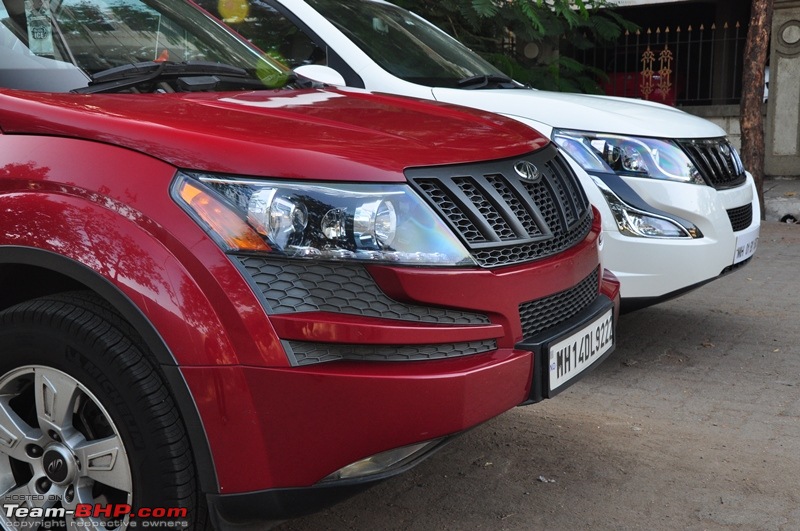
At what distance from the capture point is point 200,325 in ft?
6.85

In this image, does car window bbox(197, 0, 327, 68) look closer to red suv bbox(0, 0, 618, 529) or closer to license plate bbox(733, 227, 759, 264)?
license plate bbox(733, 227, 759, 264)

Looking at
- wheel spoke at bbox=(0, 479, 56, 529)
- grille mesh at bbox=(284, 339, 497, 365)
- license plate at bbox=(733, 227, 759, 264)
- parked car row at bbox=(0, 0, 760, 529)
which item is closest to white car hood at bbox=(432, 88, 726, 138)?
license plate at bbox=(733, 227, 759, 264)

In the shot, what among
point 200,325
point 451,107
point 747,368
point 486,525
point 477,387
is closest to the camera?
point 200,325

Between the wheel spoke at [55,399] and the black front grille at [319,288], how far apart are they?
0.58 metres

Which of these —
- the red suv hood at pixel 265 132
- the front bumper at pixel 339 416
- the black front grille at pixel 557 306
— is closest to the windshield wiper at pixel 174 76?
the red suv hood at pixel 265 132

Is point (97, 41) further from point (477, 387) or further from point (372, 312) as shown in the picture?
point (477, 387)

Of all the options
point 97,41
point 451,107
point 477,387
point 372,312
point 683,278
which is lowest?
point 683,278

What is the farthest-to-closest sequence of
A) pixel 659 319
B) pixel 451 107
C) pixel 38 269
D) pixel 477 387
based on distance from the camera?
1. pixel 659 319
2. pixel 451 107
3. pixel 38 269
4. pixel 477 387

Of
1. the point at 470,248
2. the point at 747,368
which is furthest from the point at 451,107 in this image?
the point at 747,368

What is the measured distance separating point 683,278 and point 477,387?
7.63ft

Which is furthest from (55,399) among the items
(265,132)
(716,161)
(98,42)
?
(716,161)

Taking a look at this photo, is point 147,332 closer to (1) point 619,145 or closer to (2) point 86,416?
(2) point 86,416

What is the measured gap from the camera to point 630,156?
14.3 feet

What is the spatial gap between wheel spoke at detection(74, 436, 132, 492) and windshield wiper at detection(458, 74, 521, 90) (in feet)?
10.6
